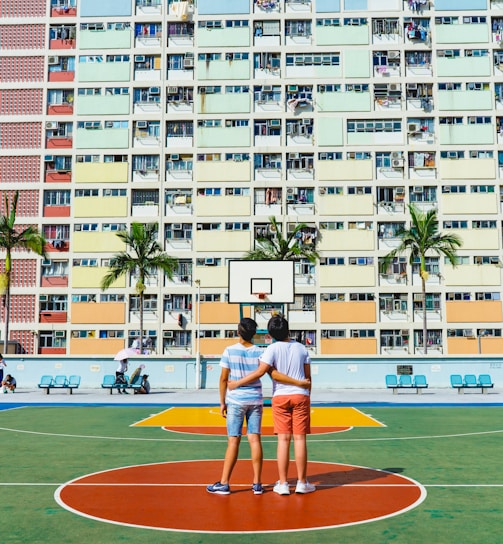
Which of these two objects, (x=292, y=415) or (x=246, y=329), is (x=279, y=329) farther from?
(x=292, y=415)

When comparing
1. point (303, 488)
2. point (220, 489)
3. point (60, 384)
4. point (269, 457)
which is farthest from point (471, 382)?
point (220, 489)

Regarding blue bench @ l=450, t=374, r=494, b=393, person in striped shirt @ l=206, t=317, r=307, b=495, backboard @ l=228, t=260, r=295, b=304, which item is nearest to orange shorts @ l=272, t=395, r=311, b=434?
person in striped shirt @ l=206, t=317, r=307, b=495

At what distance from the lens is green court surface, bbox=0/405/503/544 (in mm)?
6195

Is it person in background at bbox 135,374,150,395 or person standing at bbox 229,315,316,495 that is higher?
person standing at bbox 229,315,316,495

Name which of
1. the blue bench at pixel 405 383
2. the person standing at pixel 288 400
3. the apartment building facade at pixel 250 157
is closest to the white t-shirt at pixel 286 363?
the person standing at pixel 288 400

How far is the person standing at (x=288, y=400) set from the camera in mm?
7797

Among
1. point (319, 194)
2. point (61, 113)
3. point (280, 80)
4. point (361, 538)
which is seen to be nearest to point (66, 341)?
point (61, 113)

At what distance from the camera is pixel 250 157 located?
176ft

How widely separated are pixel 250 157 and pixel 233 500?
4770 cm

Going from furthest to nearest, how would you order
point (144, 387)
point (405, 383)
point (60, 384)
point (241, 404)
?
point (60, 384), point (405, 383), point (144, 387), point (241, 404)

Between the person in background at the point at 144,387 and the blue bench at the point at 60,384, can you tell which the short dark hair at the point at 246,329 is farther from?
the blue bench at the point at 60,384

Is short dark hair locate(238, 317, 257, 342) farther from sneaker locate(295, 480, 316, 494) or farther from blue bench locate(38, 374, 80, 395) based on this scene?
blue bench locate(38, 374, 80, 395)

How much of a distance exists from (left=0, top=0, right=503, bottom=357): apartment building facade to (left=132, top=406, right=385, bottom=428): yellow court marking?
29.8 m

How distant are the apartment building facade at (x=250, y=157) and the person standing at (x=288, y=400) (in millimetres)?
43625
